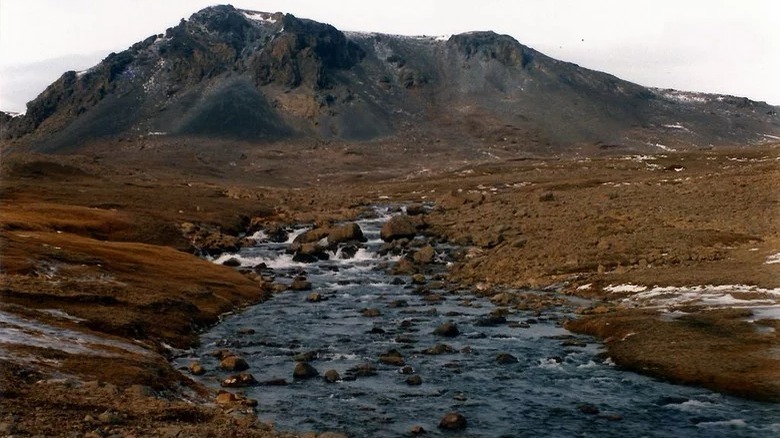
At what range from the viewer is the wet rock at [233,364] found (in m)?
33.9

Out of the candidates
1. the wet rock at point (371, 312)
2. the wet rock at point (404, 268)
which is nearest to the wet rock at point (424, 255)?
the wet rock at point (404, 268)

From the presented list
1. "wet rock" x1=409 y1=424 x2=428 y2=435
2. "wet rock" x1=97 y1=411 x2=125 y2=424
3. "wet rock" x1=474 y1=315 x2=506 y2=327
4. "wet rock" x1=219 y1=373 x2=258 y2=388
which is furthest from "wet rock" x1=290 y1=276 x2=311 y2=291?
"wet rock" x1=97 y1=411 x2=125 y2=424

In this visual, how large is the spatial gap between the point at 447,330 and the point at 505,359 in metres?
6.59

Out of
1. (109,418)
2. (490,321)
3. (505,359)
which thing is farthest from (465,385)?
(109,418)

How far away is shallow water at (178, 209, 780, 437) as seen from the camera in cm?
2655

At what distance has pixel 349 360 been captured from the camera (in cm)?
3638

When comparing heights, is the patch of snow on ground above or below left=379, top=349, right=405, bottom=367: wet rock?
above

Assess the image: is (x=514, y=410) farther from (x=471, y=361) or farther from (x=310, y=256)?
(x=310, y=256)

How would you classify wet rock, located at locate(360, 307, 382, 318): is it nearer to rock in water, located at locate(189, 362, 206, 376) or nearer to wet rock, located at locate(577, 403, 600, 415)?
rock in water, located at locate(189, 362, 206, 376)

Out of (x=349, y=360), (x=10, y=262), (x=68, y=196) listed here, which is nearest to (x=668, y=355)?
(x=349, y=360)

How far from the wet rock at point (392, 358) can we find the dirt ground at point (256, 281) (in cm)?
944

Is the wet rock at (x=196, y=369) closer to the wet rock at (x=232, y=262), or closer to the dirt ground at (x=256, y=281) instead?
the dirt ground at (x=256, y=281)

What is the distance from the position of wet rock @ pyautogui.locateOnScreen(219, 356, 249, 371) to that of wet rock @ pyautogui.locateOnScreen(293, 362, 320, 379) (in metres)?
2.66

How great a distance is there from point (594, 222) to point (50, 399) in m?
60.8
